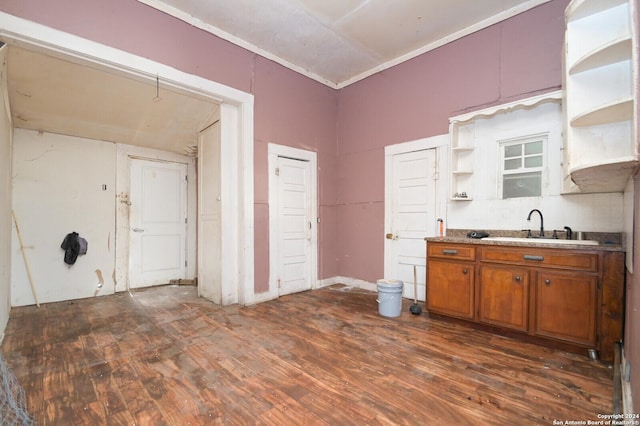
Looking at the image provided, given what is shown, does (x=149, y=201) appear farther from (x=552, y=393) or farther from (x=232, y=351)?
(x=552, y=393)

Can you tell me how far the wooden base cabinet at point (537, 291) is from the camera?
7.37 feet

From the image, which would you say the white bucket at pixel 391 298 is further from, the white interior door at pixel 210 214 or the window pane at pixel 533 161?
the white interior door at pixel 210 214

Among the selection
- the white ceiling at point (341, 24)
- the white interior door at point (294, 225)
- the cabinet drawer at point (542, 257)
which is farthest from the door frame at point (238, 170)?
the cabinet drawer at point (542, 257)

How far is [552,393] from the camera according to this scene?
1.85 m

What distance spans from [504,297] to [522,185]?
1326mm

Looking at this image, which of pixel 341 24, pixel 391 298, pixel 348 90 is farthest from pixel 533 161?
pixel 348 90

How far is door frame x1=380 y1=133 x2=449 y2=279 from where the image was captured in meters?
3.80

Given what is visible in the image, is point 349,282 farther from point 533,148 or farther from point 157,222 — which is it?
point 157,222

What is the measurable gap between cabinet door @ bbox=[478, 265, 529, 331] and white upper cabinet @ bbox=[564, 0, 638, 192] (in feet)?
3.31

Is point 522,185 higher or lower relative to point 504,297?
higher

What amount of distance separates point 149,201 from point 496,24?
18.7ft

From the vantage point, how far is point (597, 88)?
6.75 ft

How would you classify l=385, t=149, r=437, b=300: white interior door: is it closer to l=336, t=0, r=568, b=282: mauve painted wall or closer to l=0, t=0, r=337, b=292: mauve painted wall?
l=336, t=0, r=568, b=282: mauve painted wall

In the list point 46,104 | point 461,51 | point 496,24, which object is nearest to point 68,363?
point 46,104
